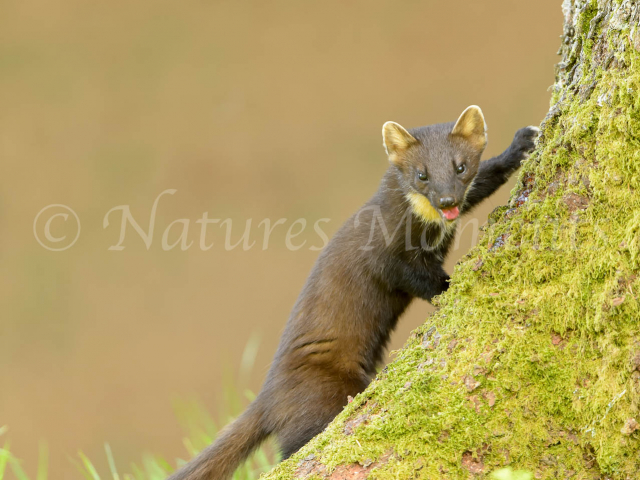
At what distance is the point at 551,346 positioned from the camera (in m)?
1.75

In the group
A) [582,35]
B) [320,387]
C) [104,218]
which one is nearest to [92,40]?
[104,218]

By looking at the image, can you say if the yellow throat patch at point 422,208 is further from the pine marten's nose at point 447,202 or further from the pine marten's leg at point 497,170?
the pine marten's nose at point 447,202

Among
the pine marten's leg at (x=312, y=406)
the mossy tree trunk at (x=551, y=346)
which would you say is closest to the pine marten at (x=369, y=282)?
the pine marten's leg at (x=312, y=406)

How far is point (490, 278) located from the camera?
1926 mm

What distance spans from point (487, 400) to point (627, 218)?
53 centimetres

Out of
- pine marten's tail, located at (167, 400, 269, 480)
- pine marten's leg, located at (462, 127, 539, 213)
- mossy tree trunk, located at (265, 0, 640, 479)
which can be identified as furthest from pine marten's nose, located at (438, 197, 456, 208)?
pine marten's tail, located at (167, 400, 269, 480)

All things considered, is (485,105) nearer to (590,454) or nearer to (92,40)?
(92,40)

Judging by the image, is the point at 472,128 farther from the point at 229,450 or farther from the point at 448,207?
the point at 229,450

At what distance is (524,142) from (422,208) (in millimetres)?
452

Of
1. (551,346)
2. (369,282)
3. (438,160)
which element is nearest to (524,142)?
(438,160)

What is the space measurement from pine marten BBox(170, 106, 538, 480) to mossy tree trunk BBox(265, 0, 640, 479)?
2.53 feet

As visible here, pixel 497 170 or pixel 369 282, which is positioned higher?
pixel 497 170

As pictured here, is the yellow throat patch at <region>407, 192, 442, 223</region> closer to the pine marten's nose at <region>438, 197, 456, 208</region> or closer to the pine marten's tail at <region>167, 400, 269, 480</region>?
the pine marten's nose at <region>438, 197, 456, 208</region>

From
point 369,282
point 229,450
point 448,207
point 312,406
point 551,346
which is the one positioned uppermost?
point 448,207
